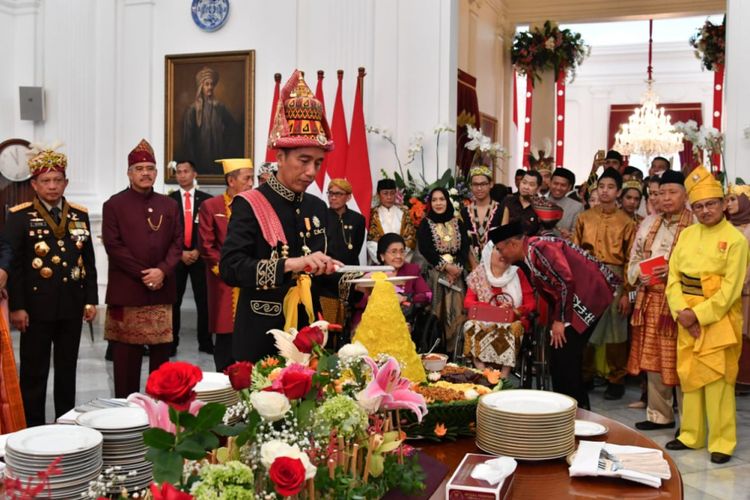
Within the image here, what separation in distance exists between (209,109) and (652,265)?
511 centimetres

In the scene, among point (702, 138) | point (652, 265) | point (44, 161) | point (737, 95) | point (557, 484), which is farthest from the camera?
point (737, 95)

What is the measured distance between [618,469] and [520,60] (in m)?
11.5

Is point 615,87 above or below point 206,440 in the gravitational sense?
above

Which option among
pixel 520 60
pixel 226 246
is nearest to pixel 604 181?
pixel 226 246

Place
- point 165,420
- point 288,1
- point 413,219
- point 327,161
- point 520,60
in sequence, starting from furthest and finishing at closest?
point 520,60
point 288,1
point 327,161
point 413,219
point 165,420

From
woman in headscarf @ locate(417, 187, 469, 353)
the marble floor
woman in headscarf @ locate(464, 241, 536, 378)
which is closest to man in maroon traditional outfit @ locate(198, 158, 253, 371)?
the marble floor

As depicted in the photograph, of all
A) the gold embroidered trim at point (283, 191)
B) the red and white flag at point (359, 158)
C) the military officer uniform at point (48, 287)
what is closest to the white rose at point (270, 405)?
the gold embroidered trim at point (283, 191)

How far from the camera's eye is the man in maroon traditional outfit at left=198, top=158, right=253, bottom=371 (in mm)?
6113

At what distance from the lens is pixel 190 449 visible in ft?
3.82

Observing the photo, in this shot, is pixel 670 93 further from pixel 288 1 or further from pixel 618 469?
pixel 618 469

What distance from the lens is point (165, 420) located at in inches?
49.2

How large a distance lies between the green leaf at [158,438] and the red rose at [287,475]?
0.16m

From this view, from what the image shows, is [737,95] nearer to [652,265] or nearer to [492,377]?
[652,265]

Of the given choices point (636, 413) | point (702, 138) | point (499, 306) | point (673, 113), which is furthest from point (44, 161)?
point (673, 113)
